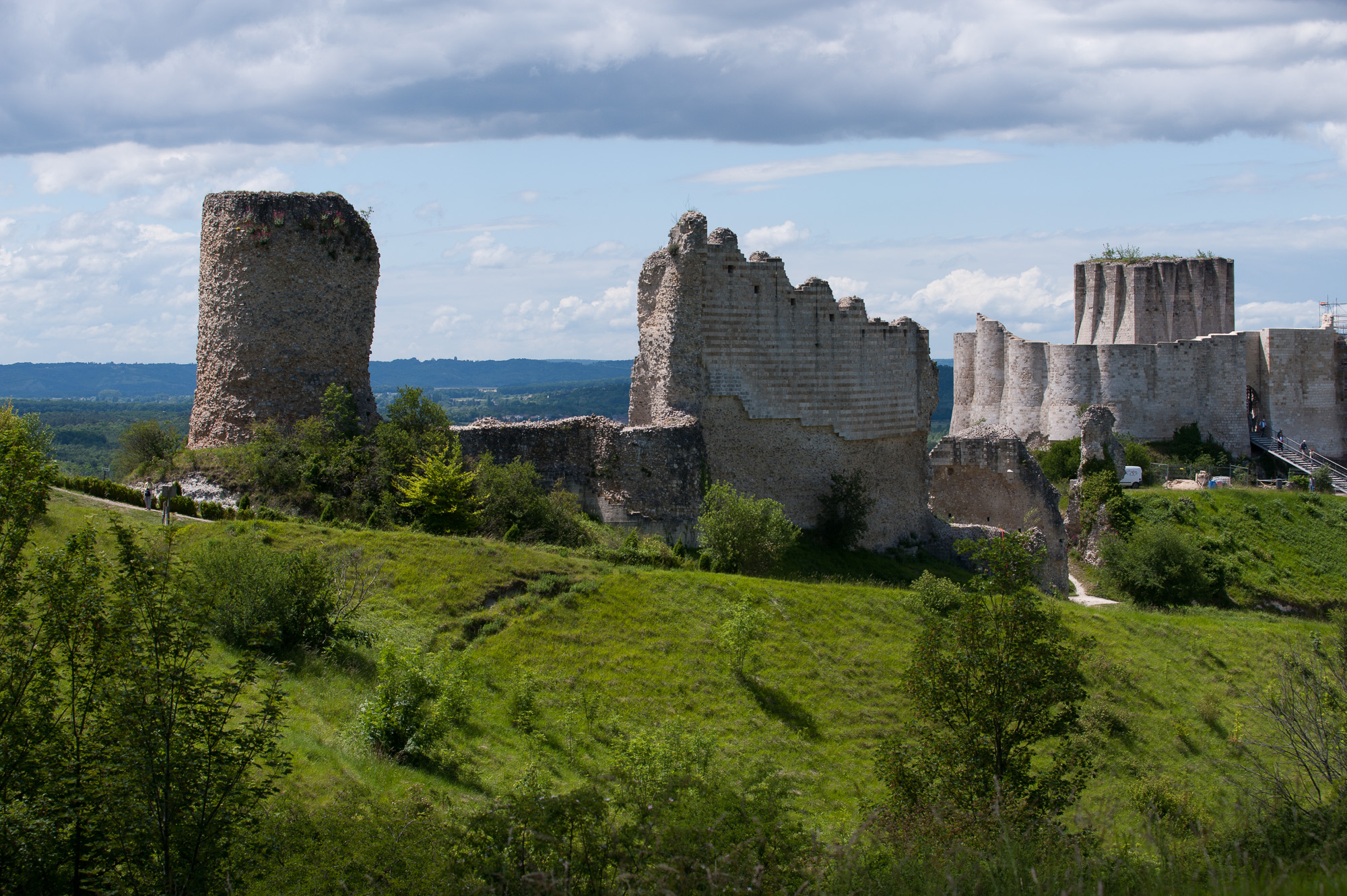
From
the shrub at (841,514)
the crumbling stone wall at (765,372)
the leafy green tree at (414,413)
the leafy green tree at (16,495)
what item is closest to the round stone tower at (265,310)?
the leafy green tree at (414,413)

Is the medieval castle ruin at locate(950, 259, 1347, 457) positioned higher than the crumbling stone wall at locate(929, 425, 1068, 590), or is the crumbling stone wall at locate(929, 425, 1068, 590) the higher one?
the medieval castle ruin at locate(950, 259, 1347, 457)

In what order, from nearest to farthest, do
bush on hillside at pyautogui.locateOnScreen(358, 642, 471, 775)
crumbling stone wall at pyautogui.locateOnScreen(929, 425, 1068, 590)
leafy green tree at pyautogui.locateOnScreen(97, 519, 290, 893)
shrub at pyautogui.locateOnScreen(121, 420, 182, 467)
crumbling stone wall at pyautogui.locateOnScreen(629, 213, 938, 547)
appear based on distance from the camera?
1. leafy green tree at pyautogui.locateOnScreen(97, 519, 290, 893)
2. bush on hillside at pyautogui.locateOnScreen(358, 642, 471, 775)
3. shrub at pyautogui.locateOnScreen(121, 420, 182, 467)
4. crumbling stone wall at pyautogui.locateOnScreen(629, 213, 938, 547)
5. crumbling stone wall at pyautogui.locateOnScreen(929, 425, 1068, 590)

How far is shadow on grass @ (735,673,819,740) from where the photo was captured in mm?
17406

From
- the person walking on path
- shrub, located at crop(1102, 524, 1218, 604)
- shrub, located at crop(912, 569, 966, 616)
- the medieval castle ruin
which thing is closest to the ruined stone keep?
shrub, located at crop(912, 569, 966, 616)

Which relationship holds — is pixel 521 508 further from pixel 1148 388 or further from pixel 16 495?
pixel 1148 388

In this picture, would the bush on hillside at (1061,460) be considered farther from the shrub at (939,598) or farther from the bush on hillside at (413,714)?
the bush on hillside at (413,714)

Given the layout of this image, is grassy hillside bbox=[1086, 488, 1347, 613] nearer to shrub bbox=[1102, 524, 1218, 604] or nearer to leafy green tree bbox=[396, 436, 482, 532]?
shrub bbox=[1102, 524, 1218, 604]

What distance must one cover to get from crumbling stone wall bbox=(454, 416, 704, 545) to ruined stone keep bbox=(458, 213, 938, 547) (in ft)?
0.09

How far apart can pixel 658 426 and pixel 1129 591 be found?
18660 millimetres

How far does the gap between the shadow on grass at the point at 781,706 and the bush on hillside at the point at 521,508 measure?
5842 mm

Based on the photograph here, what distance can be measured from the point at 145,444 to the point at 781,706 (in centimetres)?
1406

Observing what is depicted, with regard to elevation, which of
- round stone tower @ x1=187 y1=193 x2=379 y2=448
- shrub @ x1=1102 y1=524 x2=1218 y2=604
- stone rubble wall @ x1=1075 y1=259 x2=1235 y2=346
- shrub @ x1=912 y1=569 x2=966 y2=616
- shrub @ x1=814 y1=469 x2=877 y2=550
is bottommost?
shrub @ x1=1102 y1=524 x2=1218 y2=604

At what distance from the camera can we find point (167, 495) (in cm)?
1825

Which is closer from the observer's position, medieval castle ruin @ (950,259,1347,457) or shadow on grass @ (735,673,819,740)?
shadow on grass @ (735,673,819,740)
